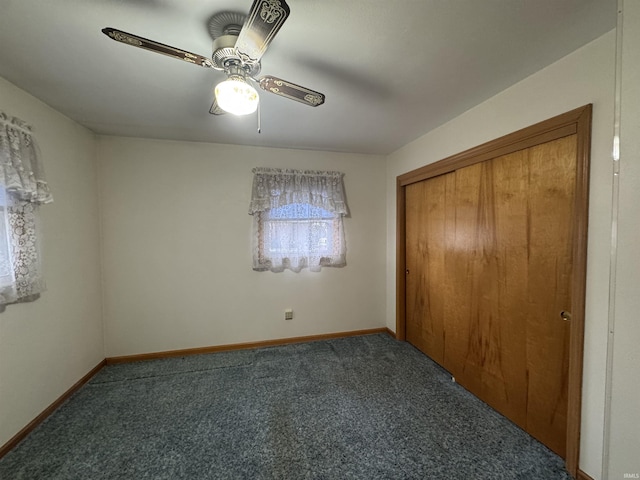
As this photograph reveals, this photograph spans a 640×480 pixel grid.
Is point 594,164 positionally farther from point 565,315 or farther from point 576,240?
point 565,315

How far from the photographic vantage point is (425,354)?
106 inches

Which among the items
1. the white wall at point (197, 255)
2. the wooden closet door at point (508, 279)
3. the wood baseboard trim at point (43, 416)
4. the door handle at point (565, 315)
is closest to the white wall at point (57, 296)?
the wood baseboard trim at point (43, 416)

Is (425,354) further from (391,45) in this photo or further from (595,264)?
(391,45)

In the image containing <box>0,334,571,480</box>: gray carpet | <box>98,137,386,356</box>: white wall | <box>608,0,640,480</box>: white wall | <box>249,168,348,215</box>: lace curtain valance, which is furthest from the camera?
<box>249,168,348,215</box>: lace curtain valance

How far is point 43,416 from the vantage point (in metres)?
1.80

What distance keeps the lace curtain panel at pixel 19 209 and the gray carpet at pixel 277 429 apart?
3.36ft

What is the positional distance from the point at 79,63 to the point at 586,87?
A: 9.22 ft

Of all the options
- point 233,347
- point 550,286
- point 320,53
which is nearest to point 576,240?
point 550,286

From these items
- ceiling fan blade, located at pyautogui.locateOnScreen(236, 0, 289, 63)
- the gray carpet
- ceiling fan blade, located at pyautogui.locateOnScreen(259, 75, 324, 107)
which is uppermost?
ceiling fan blade, located at pyautogui.locateOnScreen(236, 0, 289, 63)

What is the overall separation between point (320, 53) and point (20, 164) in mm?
2046

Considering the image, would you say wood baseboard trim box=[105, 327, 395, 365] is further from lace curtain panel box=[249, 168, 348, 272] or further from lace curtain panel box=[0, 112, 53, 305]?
lace curtain panel box=[0, 112, 53, 305]

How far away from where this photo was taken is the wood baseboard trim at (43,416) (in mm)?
1557

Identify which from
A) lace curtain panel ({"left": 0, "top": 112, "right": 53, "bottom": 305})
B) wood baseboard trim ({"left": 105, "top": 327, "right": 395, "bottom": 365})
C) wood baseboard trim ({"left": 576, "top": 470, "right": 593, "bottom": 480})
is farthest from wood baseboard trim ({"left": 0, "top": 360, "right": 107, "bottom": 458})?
wood baseboard trim ({"left": 576, "top": 470, "right": 593, "bottom": 480})

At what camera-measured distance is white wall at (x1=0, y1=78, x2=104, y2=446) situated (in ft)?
5.31
